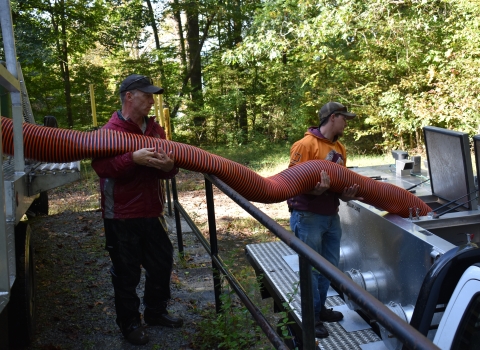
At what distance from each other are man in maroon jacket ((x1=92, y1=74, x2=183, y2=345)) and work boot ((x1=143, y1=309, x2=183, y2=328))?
8.4 inches

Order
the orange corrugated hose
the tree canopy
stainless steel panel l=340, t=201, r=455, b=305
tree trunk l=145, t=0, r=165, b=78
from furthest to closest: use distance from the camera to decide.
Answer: tree trunk l=145, t=0, r=165, b=78
the tree canopy
the orange corrugated hose
stainless steel panel l=340, t=201, r=455, b=305

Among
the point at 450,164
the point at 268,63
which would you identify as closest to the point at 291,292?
the point at 450,164

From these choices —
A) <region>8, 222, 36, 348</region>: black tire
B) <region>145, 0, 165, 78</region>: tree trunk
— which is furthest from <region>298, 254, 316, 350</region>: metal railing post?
<region>145, 0, 165, 78</region>: tree trunk

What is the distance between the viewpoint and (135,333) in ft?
12.4

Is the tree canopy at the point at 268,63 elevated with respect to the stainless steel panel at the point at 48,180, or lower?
elevated

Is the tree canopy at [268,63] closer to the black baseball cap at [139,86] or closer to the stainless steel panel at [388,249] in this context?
the stainless steel panel at [388,249]

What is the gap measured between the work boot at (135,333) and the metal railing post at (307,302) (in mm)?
2049

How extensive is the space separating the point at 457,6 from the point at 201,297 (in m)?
10.9

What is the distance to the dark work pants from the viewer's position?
3691mm

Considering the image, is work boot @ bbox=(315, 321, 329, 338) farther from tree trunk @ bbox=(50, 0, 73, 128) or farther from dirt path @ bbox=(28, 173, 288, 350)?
tree trunk @ bbox=(50, 0, 73, 128)

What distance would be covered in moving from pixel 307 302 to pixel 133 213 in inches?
76.9

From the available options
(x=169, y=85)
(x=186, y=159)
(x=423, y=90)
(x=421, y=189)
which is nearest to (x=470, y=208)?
(x=421, y=189)

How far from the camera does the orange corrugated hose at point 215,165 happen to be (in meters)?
3.31

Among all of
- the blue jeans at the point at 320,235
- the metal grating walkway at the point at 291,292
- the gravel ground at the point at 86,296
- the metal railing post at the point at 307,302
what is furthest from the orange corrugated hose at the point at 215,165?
the metal railing post at the point at 307,302
